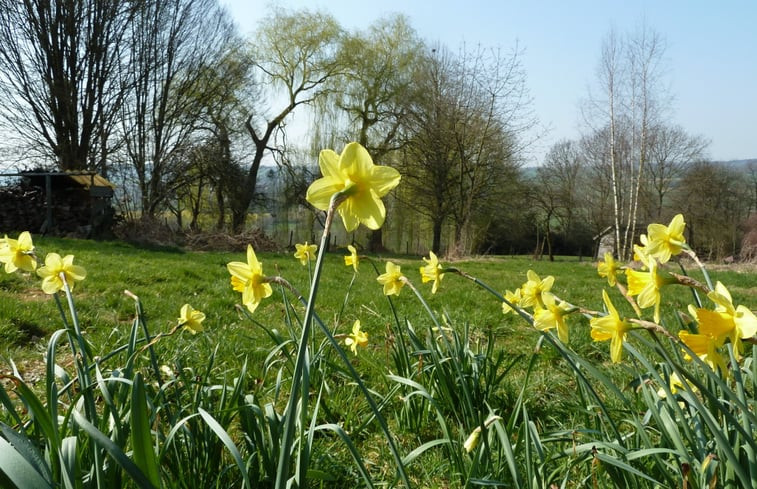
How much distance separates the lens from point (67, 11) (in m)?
12.8

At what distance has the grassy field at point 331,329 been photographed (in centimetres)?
178

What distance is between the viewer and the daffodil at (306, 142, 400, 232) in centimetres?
65

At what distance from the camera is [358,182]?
25.7 inches

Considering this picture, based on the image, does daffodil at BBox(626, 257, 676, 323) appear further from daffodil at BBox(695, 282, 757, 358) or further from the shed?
the shed

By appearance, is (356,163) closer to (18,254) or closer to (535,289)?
(535,289)

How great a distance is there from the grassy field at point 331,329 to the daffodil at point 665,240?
33cm

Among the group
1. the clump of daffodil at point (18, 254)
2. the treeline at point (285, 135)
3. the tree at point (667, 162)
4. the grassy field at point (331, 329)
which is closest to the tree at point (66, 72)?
the treeline at point (285, 135)

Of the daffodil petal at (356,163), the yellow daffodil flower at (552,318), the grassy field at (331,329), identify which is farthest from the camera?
the grassy field at (331,329)

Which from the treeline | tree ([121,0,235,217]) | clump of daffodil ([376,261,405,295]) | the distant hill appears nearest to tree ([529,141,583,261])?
the treeline

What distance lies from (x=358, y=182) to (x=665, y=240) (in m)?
0.73

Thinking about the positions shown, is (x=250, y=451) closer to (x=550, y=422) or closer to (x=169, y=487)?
(x=169, y=487)

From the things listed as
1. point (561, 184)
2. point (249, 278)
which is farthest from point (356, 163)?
point (561, 184)

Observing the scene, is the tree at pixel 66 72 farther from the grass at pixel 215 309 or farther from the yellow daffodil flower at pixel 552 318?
the yellow daffodil flower at pixel 552 318

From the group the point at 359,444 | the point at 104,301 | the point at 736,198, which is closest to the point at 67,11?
the point at 104,301
